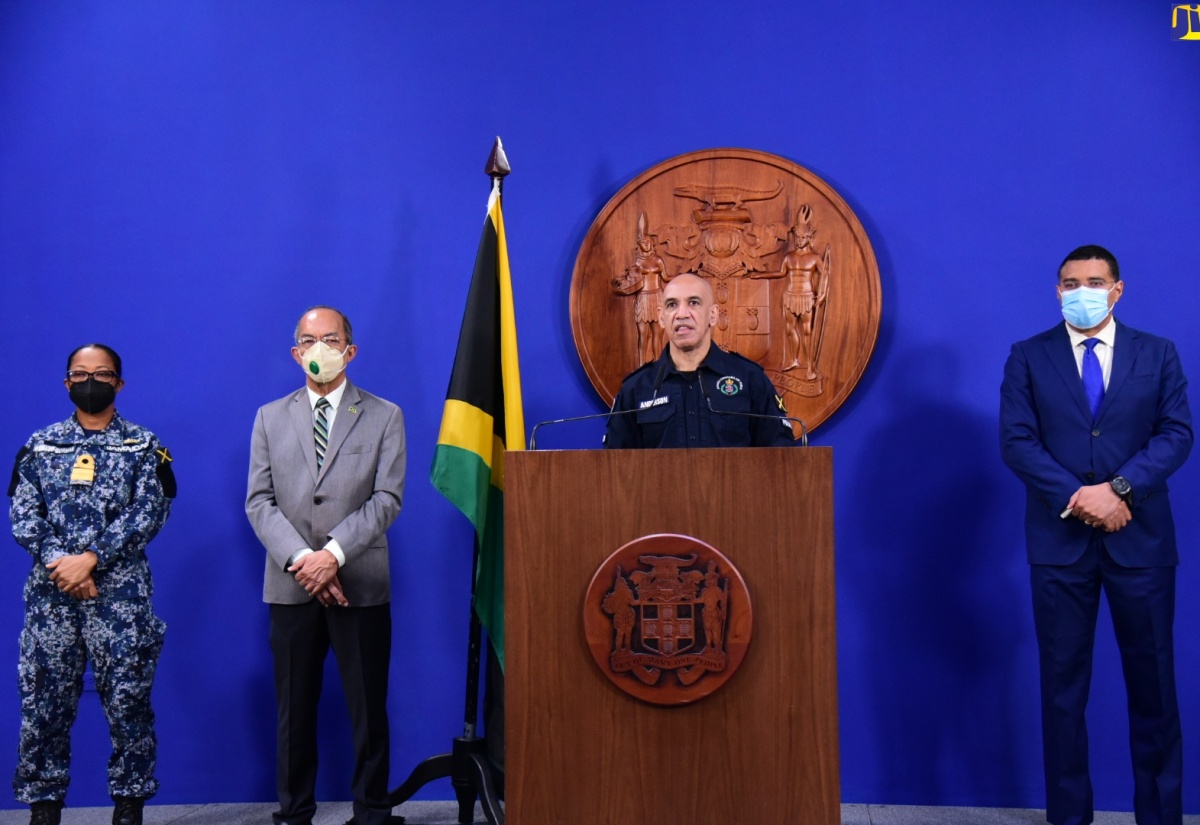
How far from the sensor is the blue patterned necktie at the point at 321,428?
126 inches

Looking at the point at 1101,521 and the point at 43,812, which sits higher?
the point at 1101,521

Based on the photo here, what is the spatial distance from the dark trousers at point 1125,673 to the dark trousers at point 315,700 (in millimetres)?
2063

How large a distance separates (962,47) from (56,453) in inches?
135

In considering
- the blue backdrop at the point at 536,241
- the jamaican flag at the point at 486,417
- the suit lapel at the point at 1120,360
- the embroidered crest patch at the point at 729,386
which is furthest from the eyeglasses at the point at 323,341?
the suit lapel at the point at 1120,360

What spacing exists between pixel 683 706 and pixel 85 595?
6.80ft

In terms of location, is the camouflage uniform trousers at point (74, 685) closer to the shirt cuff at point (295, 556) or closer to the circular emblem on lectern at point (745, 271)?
the shirt cuff at point (295, 556)

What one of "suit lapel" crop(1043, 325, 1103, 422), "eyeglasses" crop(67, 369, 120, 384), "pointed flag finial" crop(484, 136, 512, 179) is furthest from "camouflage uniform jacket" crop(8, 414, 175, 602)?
"suit lapel" crop(1043, 325, 1103, 422)

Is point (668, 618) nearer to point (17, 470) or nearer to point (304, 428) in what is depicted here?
point (304, 428)

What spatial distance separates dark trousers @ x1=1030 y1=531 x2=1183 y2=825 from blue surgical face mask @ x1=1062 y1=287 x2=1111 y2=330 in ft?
2.18

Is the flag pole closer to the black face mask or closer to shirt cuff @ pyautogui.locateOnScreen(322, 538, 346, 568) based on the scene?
shirt cuff @ pyautogui.locateOnScreen(322, 538, 346, 568)

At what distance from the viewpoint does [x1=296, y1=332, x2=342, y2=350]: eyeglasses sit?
323cm

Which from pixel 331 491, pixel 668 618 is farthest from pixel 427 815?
pixel 668 618

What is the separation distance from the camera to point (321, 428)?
3.23 m

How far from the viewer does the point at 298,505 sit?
10.3 feet
